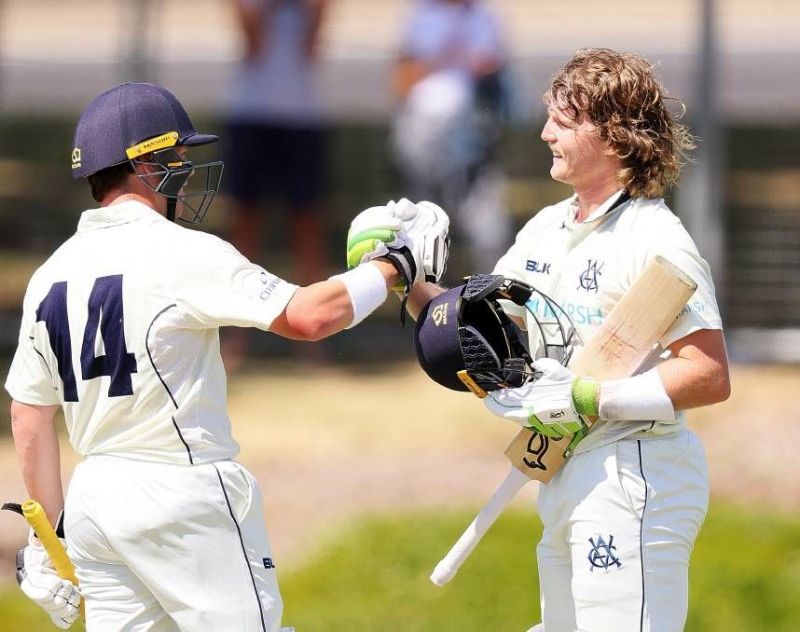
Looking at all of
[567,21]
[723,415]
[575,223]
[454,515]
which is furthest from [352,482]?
[567,21]

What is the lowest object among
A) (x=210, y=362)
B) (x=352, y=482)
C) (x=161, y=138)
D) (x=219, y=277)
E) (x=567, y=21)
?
(x=352, y=482)

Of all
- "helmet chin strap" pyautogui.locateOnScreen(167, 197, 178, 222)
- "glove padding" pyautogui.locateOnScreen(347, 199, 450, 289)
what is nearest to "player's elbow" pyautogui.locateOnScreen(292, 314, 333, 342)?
"glove padding" pyautogui.locateOnScreen(347, 199, 450, 289)


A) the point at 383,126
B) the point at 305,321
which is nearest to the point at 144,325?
the point at 305,321

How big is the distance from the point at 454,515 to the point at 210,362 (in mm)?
3674

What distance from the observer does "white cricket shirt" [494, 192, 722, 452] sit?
3.83 metres

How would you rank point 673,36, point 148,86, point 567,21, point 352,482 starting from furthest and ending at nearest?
point 567,21 → point 673,36 → point 352,482 → point 148,86

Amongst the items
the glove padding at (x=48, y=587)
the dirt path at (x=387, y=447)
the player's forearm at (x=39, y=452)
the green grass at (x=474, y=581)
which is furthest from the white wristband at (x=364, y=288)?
the dirt path at (x=387, y=447)

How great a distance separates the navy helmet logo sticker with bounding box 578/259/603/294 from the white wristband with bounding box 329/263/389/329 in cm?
50

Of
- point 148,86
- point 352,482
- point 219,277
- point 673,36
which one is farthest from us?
point 673,36

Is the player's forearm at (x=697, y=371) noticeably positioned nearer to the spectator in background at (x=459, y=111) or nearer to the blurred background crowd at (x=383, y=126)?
the blurred background crowd at (x=383, y=126)

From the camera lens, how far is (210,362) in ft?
12.6

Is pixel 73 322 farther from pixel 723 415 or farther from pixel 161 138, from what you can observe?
pixel 723 415

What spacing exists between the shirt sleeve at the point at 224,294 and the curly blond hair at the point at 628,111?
905mm

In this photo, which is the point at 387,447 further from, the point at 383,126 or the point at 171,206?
the point at 171,206
